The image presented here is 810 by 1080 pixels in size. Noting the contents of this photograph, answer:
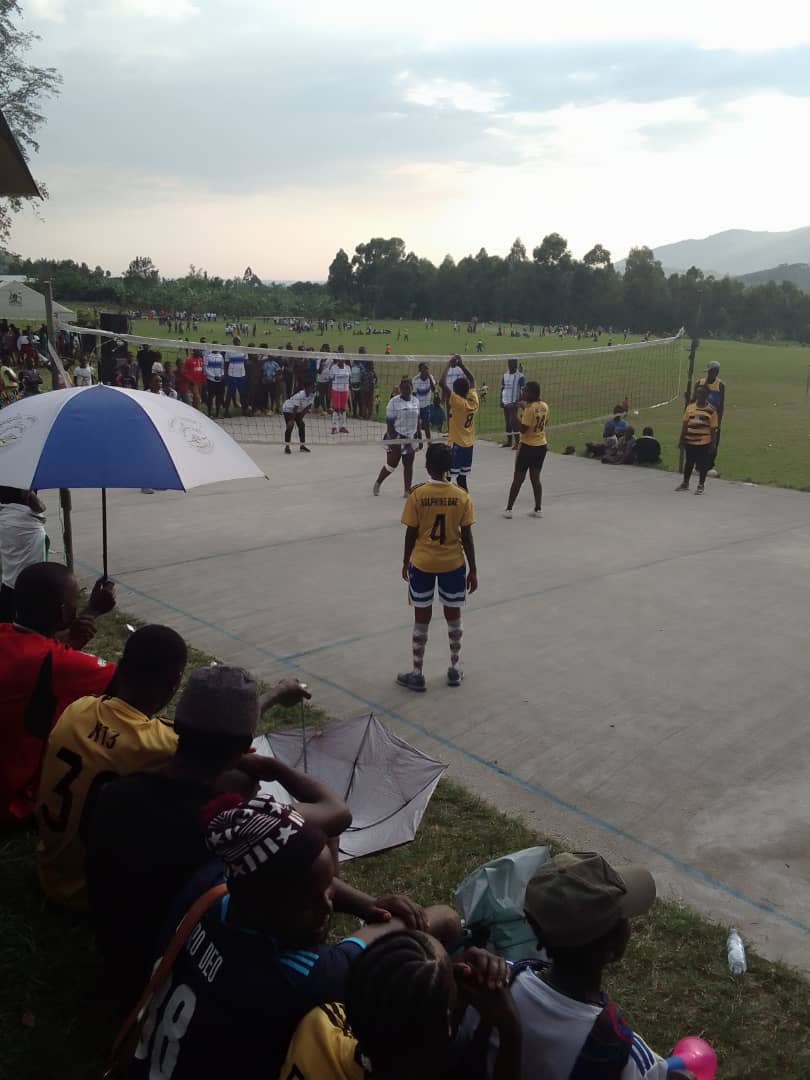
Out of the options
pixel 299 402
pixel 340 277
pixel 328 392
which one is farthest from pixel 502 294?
pixel 299 402

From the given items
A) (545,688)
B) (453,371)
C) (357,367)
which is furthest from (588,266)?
(545,688)

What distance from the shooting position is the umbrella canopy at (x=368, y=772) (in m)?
4.37

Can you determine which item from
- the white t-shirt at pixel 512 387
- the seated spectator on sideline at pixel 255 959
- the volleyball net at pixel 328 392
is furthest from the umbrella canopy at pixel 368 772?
the white t-shirt at pixel 512 387

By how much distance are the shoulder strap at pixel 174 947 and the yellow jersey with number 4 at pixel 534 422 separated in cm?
983

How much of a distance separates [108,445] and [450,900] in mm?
2909

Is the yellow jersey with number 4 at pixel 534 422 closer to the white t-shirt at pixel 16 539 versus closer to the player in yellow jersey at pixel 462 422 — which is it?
the player in yellow jersey at pixel 462 422

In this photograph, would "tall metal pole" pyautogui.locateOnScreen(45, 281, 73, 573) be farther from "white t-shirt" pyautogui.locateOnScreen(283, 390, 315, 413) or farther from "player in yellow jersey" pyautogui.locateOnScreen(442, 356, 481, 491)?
"white t-shirt" pyautogui.locateOnScreen(283, 390, 315, 413)

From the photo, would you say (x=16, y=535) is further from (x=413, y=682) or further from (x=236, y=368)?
(x=236, y=368)

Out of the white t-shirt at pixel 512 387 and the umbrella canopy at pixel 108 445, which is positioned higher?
the umbrella canopy at pixel 108 445

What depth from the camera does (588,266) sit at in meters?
92.4

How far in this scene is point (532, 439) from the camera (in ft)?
38.6

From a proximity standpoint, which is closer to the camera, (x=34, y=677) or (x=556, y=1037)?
(x=556, y=1037)

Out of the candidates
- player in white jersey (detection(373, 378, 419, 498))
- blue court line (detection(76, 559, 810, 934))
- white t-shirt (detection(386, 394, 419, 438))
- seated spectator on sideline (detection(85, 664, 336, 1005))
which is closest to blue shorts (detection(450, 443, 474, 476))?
player in white jersey (detection(373, 378, 419, 498))

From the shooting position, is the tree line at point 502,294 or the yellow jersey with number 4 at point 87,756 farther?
the tree line at point 502,294
